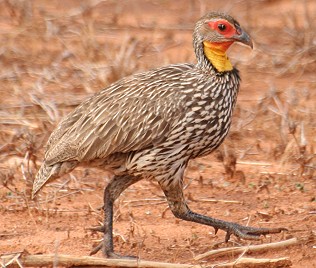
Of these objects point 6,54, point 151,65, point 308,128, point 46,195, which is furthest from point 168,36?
point 46,195

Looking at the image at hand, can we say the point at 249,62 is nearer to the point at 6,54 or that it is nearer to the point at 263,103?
the point at 263,103

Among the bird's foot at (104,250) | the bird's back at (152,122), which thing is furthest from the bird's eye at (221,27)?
the bird's foot at (104,250)

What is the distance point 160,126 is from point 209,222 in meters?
0.83

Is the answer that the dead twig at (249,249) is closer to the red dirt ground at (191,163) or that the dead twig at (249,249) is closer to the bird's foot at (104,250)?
the red dirt ground at (191,163)

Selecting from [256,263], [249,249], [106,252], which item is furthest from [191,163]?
[256,263]

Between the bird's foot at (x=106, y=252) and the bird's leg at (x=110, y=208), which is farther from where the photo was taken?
the bird's leg at (x=110, y=208)

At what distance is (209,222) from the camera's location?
22.6 ft

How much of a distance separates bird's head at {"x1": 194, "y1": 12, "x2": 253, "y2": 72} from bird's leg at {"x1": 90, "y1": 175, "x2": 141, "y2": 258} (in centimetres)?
98

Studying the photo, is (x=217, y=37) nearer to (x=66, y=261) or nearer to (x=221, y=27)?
(x=221, y=27)

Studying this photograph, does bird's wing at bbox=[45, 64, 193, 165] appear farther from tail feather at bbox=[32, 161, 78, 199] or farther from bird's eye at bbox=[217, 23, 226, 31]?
bird's eye at bbox=[217, 23, 226, 31]

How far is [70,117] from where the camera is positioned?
694 centimetres

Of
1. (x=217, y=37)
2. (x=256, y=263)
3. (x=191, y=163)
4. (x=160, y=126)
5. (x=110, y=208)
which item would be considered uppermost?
(x=217, y=37)

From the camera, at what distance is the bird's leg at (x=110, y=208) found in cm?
670

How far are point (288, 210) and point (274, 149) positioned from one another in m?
1.27
